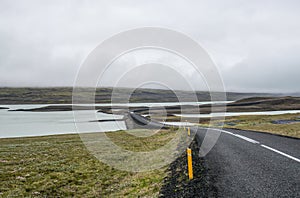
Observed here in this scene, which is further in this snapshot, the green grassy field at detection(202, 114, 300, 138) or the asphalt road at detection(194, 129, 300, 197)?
the green grassy field at detection(202, 114, 300, 138)

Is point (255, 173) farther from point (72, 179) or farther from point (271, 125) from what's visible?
point (271, 125)

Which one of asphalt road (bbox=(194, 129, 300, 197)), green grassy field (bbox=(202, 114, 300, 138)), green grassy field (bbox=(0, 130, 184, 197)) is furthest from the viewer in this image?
green grassy field (bbox=(202, 114, 300, 138))

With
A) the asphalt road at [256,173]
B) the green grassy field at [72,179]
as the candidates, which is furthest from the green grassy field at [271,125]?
the green grassy field at [72,179]

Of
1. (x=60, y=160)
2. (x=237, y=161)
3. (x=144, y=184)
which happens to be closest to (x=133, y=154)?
(x=60, y=160)

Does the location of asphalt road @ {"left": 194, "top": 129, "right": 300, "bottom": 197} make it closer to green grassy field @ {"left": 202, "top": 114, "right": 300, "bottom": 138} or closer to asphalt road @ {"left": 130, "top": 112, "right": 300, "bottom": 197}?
asphalt road @ {"left": 130, "top": 112, "right": 300, "bottom": 197}

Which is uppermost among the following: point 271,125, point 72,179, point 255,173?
point 255,173

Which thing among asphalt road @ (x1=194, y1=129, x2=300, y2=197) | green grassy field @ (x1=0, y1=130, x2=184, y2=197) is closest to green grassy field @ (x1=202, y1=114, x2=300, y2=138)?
asphalt road @ (x1=194, y1=129, x2=300, y2=197)

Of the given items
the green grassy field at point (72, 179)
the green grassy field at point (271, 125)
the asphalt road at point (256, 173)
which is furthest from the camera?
the green grassy field at point (271, 125)

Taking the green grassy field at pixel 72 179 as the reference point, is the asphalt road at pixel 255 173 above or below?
above

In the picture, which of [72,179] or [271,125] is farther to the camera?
[271,125]

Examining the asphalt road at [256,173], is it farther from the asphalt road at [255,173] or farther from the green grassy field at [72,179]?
the green grassy field at [72,179]

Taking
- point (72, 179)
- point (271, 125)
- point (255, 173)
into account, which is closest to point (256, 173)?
point (255, 173)

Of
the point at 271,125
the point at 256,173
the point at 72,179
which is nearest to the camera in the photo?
the point at 256,173

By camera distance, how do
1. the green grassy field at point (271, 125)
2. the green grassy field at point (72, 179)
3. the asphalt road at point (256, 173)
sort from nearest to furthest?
the asphalt road at point (256, 173), the green grassy field at point (72, 179), the green grassy field at point (271, 125)
